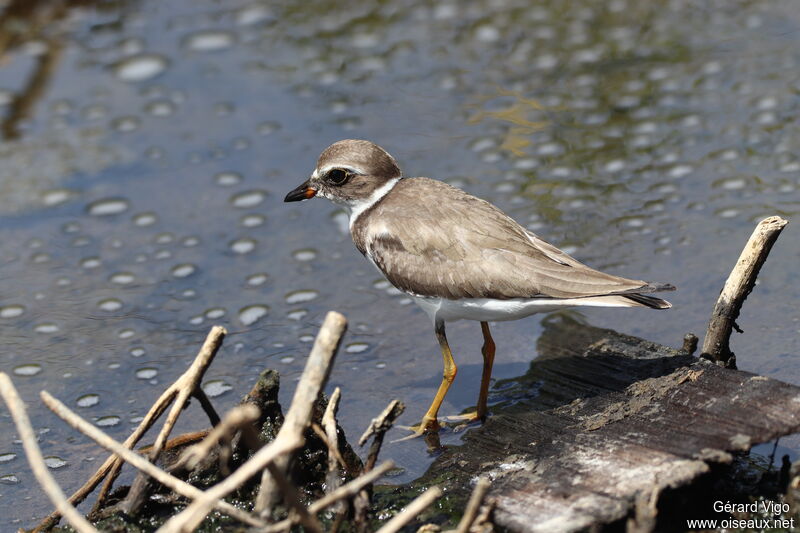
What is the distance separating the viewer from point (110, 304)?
6258 mm

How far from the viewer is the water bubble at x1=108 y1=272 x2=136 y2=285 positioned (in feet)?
21.2

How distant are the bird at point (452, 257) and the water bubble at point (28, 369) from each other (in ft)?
6.55

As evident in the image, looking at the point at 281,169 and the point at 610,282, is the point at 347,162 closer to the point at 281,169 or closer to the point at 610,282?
the point at 610,282

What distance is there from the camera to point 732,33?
8641mm

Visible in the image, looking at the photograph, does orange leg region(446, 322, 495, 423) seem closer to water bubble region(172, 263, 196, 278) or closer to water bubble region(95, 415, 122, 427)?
water bubble region(95, 415, 122, 427)

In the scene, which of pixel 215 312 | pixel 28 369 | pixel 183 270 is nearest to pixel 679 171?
pixel 215 312

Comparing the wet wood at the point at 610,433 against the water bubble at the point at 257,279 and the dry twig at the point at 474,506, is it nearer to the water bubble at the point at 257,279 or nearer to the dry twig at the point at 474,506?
the dry twig at the point at 474,506

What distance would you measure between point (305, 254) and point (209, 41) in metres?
3.28

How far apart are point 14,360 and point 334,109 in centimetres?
348

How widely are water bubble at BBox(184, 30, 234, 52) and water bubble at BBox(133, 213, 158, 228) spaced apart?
2432 millimetres

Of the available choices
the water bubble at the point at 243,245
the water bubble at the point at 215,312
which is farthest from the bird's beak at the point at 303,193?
the water bubble at the point at 243,245

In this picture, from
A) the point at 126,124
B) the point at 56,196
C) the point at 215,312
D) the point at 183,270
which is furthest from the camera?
the point at 126,124

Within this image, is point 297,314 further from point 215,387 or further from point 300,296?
point 215,387

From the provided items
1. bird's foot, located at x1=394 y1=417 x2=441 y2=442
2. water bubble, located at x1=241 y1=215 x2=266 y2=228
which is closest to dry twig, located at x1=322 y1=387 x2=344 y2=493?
bird's foot, located at x1=394 y1=417 x2=441 y2=442
